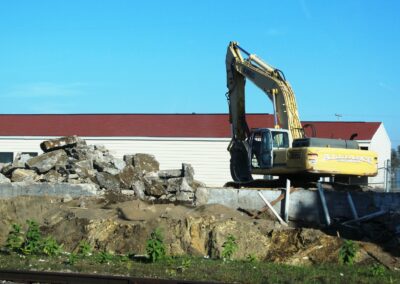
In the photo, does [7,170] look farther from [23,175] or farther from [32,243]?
[32,243]

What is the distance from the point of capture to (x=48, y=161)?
96.1 ft

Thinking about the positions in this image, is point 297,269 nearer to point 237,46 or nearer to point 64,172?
point 237,46

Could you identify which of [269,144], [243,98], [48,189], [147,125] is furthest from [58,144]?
[269,144]

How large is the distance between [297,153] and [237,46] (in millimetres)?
6873

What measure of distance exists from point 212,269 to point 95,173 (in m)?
16.6

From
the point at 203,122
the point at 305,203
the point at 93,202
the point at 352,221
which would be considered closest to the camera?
the point at 352,221

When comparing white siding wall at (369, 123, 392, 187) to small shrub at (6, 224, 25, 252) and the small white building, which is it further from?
small shrub at (6, 224, 25, 252)

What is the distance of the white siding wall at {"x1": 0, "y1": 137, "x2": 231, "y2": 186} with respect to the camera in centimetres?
4066

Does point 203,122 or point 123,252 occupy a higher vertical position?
point 203,122

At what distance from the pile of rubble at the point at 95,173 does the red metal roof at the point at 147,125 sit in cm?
1127

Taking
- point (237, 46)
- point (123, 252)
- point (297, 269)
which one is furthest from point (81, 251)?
point (237, 46)

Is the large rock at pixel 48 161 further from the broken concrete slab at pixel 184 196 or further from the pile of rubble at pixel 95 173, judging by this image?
the broken concrete slab at pixel 184 196

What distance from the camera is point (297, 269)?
12.9 meters

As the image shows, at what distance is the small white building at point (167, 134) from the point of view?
1619 inches
